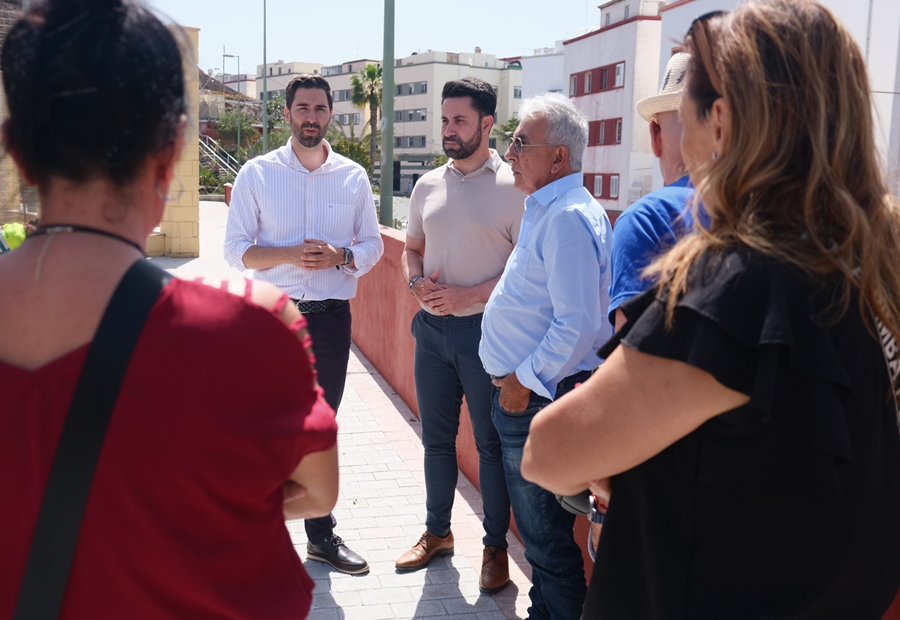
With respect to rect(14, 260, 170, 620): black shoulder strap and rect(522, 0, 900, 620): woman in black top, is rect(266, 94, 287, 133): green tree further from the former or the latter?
rect(14, 260, 170, 620): black shoulder strap

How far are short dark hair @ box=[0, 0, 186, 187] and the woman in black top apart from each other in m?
0.89

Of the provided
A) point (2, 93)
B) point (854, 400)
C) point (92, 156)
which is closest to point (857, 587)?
point (854, 400)

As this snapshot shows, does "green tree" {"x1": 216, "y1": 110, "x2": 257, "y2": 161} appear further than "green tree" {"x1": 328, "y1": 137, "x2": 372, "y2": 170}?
Yes

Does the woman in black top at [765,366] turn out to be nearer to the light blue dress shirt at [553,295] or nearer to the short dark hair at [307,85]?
the light blue dress shirt at [553,295]

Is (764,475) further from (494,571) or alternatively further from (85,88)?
(494,571)

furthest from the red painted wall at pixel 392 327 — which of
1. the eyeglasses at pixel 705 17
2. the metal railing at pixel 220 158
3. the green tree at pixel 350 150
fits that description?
the green tree at pixel 350 150

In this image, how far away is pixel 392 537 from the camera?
4.36m

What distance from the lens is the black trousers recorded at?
4078mm

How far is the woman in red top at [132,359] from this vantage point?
1.17 meters

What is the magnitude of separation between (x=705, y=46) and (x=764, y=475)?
2.65 ft

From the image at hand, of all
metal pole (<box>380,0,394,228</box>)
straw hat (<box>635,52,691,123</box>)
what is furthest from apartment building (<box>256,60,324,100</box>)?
straw hat (<box>635,52,691,123</box>)

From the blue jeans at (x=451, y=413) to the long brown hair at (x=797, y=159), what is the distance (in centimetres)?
246

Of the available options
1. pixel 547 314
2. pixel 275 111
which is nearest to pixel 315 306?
pixel 547 314

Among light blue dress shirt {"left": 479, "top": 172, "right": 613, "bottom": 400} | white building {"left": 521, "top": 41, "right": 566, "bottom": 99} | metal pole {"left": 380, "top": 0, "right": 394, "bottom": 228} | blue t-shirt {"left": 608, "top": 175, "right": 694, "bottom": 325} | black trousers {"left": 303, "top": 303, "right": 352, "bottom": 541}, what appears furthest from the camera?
white building {"left": 521, "top": 41, "right": 566, "bottom": 99}
